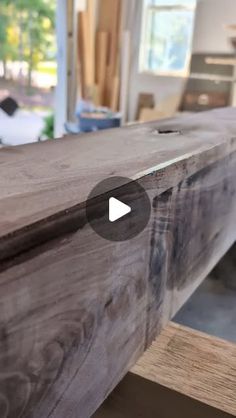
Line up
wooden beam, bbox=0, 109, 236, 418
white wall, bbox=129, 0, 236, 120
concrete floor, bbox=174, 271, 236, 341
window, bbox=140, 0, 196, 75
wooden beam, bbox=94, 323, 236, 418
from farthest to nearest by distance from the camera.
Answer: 1. window, bbox=140, 0, 196, 75
2. white wall, bbox=129, 0, 236, 120
3. concrete floor, bbox=174, 271, 236, 341
4. wooden beam, bbox=94, 323, 236, 418
5. wooden beam, bbox=0, 109, 236, 418

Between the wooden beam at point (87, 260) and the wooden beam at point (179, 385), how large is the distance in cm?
2

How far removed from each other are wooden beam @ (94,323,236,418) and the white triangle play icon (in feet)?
0.88

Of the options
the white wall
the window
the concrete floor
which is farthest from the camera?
the window

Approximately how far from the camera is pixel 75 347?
53 centimetres

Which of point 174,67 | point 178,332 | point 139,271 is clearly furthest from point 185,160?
point 174,67

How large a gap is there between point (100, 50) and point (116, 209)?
444cm

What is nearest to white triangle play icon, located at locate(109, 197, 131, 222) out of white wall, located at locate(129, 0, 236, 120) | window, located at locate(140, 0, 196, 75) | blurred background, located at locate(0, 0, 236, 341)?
blurred background, located at locate(0, 0, 236, 341)

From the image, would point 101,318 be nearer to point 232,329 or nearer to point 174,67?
point 232,329

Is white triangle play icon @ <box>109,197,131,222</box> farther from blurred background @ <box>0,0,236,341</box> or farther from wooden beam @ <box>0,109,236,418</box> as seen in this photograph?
blurred background @ <box>0,0,236,341</box>

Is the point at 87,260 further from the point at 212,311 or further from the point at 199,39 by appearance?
the point at 199,39

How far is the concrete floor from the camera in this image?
1.28 meters

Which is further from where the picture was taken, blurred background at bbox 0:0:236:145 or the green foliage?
the green foliage
